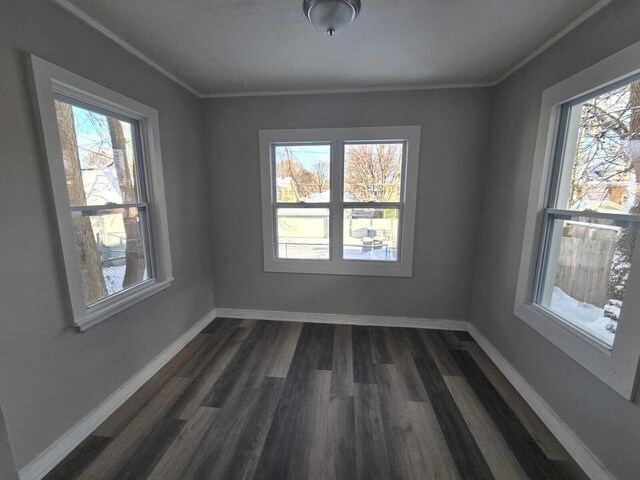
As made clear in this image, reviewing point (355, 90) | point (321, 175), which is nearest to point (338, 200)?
point (321, 175)

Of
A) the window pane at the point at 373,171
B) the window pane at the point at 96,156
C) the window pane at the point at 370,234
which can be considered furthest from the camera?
the window pane at the point at 370,234

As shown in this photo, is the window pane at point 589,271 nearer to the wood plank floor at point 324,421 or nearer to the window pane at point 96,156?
the wood plank floor at point 324,421

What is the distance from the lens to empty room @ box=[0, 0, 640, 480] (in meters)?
1.34

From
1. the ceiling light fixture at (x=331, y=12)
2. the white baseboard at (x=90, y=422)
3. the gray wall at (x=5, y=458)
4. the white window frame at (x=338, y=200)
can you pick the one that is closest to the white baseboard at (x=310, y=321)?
the white baseboard at (x=90, y=422)

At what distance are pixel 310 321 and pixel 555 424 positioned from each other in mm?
2102

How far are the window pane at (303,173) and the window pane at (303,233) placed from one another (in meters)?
0.14

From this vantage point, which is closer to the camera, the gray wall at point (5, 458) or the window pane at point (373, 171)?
the gray wall at point (5, 458)

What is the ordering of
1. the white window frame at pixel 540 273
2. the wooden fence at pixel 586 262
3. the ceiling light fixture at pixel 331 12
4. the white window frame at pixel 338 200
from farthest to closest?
the white window frame at pixel 338 200 < the wooden fence at pixel 586 262 < the ceiling light fixture at pixel 331 12 < the white window frame at pixel 540 273

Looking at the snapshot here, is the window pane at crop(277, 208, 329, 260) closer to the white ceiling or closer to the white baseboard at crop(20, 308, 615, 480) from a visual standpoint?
the white baseboard at crop(20, 308, 615, 480)

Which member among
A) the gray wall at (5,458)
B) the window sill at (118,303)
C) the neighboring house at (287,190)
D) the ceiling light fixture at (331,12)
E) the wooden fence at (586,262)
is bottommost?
the gray wall at (5,458)

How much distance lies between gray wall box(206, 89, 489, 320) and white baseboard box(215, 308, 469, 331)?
7 cm

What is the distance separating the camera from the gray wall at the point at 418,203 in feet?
8.30

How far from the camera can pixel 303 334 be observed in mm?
2740

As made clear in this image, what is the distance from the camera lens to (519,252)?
202 centimetres
